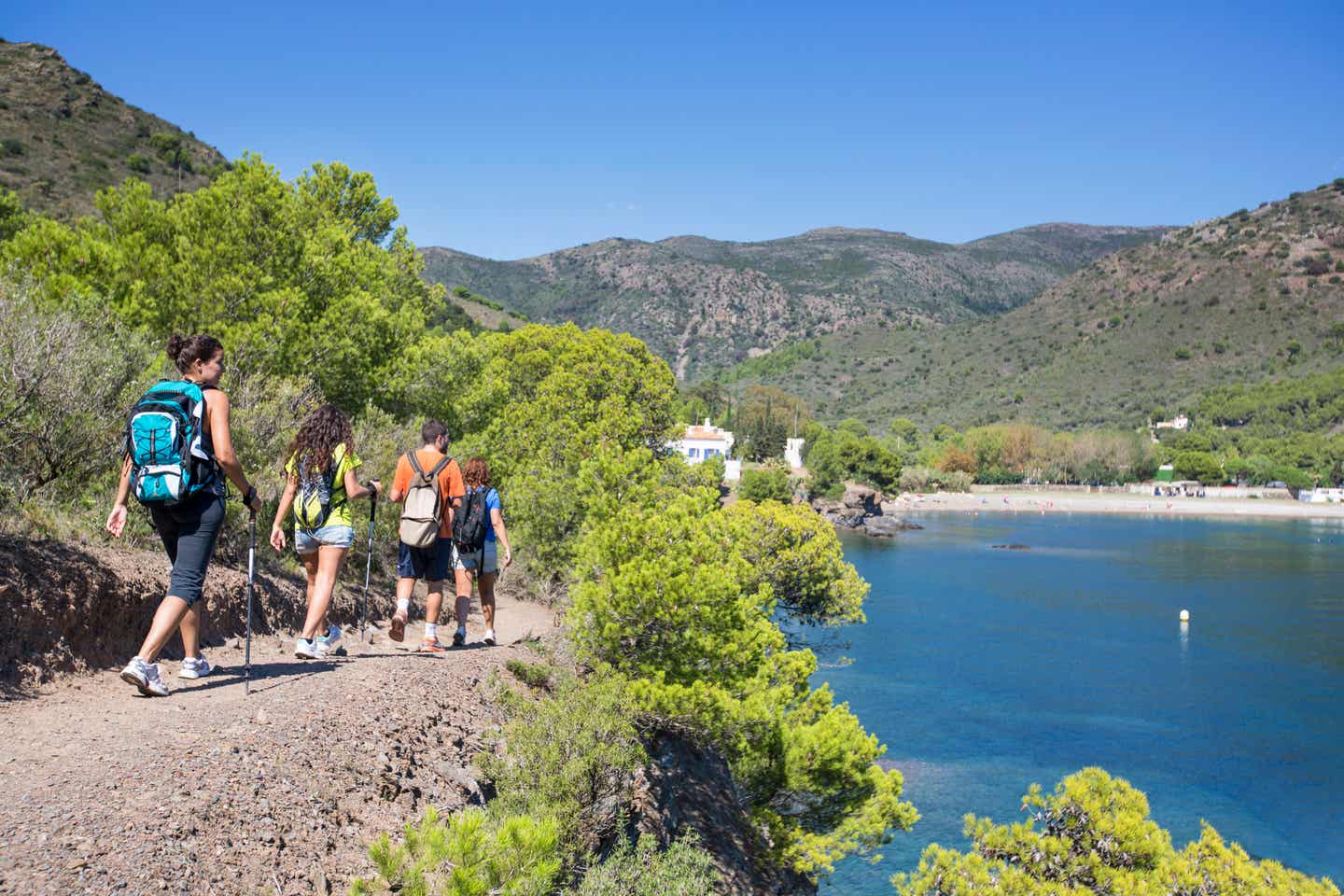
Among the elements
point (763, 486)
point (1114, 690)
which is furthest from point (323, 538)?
point (763, 486)

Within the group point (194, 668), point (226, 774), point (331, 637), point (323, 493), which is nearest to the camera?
point (226, 774)

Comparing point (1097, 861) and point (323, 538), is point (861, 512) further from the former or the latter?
point (323, 538)

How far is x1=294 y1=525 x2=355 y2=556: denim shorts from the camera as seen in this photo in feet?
22.7

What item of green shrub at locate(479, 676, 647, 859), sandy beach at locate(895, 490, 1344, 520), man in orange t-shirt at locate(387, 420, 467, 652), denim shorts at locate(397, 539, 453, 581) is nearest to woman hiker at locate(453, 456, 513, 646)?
man in orange t-shirt at locate(387, 420, 467, 652)

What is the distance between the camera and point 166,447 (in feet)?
17.6

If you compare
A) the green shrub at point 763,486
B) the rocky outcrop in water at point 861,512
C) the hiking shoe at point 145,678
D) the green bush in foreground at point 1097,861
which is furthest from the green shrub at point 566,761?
the rocky outcrop in water at point 861,512

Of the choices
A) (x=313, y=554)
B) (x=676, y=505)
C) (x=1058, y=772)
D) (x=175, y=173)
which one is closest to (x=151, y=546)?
(x=313, y=554)

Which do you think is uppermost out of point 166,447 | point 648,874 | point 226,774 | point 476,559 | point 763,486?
point 166,447

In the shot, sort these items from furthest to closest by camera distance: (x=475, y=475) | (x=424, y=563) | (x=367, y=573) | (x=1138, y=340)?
(x=1138, y=340) < (x=475, y=475) < (x=424, y=563) < (x=367, y=573)

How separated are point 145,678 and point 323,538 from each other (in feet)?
5.16

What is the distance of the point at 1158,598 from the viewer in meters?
47.0

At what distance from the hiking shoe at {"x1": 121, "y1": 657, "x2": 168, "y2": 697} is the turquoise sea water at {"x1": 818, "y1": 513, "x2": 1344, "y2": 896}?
15177 mm

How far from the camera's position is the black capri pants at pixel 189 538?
215 inches

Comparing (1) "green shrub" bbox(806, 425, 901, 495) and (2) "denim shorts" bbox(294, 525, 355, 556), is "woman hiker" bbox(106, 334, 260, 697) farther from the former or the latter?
(1) "green shrub" bbox(806, 425, 901, 495)
